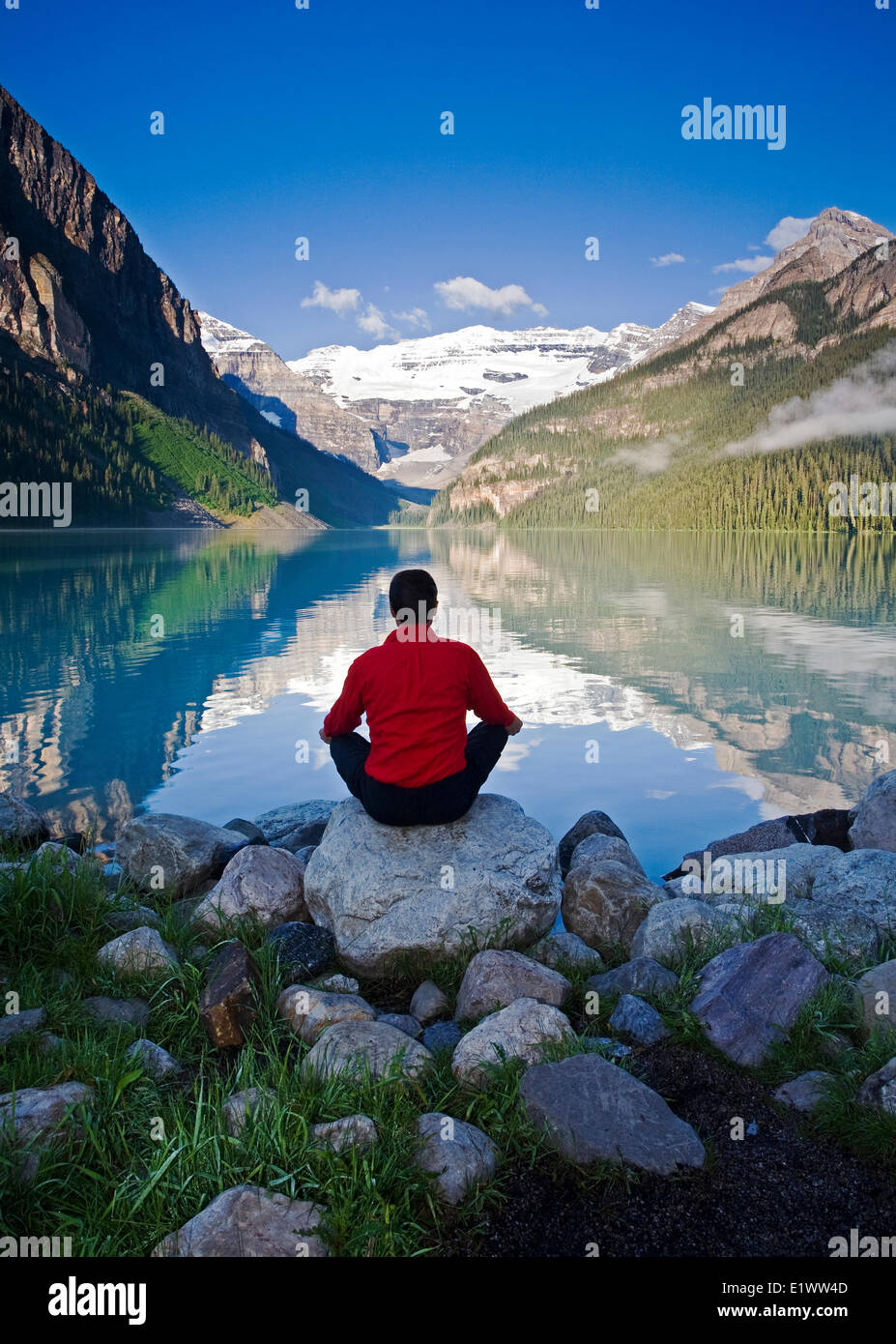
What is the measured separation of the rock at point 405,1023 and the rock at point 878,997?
8.30 ft

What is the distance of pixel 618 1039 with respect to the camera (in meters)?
4.68

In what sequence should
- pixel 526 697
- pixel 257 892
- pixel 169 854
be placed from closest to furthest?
pixel 257 892 → pixel 169 854 → pixel 526 697

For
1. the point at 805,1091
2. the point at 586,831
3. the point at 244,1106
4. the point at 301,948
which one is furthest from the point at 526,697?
the point at 244,1106

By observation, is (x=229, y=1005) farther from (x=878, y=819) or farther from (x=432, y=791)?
(x=878, y=819)

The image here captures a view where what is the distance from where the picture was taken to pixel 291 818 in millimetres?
10031

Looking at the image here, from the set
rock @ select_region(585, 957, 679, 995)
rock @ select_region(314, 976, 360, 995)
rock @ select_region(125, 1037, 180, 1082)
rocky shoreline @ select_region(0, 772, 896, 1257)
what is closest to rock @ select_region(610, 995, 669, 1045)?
rocky shoreline @ select_region(0, 772, 896, 1257)

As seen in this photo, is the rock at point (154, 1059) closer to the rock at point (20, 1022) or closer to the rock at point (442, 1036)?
the rock at point (20, 1022)

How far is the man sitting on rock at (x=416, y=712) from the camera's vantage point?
5699 mm

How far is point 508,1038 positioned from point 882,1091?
1.81 metres

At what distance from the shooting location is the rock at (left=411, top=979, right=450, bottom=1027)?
5.16 meters

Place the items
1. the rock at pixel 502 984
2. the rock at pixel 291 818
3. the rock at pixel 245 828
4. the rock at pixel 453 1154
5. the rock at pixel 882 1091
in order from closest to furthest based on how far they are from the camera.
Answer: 1. the rock at pixel 453 1154
2. the rock at pixel 882 1091
3. the rock at pixel 502 984
4. the rock at pixel 245 828
5. the rock at pixel 291 818

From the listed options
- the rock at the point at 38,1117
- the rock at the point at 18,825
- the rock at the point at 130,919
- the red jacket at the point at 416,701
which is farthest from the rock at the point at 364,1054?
the rock at the point at 18,825
